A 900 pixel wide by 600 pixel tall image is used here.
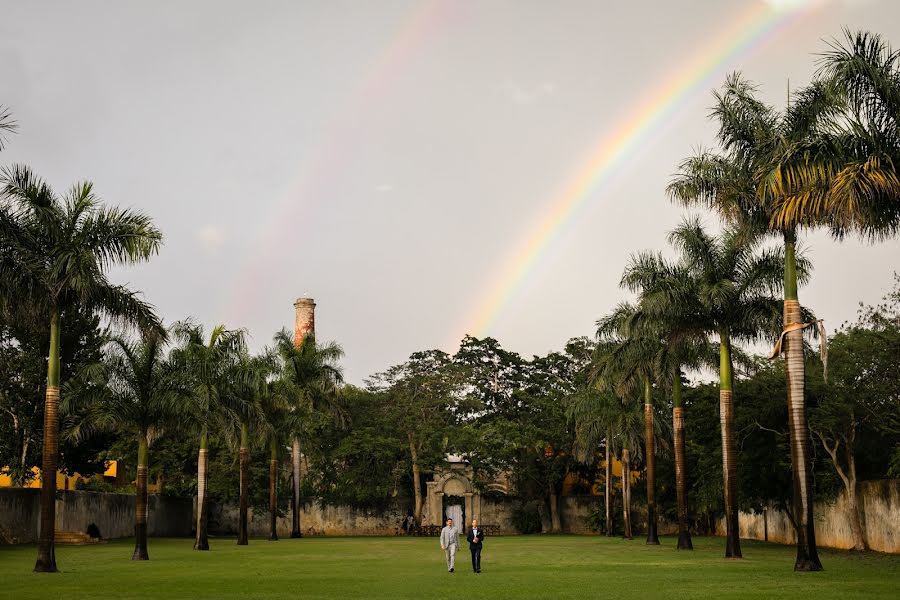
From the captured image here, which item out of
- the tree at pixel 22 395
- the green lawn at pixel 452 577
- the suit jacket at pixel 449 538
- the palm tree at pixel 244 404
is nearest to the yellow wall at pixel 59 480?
the tree at pixel 22 395

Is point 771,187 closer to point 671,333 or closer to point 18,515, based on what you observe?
point 671,333

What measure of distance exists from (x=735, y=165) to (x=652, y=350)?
13.1 meters

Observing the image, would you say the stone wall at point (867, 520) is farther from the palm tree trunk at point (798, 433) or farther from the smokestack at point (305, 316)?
the smokestack at point (305, 316)

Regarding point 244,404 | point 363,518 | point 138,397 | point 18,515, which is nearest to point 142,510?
point 138,397

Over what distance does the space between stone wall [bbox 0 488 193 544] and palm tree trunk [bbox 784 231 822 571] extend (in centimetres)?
3054

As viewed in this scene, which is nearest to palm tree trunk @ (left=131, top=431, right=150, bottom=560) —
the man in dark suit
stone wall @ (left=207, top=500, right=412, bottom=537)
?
the man in dark suit

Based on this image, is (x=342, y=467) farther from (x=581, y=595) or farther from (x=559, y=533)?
(x=581, y=595)

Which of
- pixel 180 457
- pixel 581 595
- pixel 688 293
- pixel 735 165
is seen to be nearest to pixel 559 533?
pixel 180 457

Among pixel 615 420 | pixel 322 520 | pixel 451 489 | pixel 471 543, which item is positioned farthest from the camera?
pixel 322 520

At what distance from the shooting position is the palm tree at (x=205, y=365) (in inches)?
1344

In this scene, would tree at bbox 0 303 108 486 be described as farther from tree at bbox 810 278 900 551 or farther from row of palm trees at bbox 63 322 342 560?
tree at bbox 810 278 900 551

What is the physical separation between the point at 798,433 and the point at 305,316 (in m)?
52.8

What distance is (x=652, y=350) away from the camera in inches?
1481

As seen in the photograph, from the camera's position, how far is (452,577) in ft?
74.4
